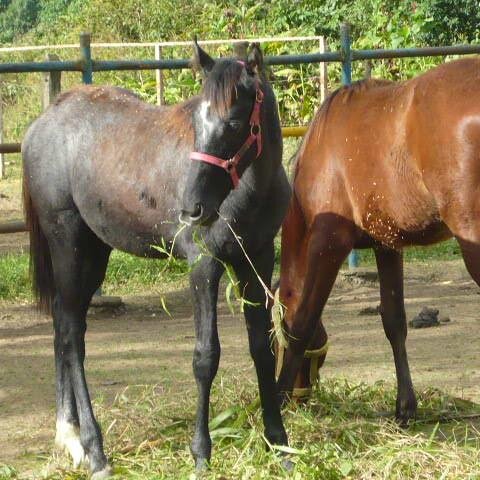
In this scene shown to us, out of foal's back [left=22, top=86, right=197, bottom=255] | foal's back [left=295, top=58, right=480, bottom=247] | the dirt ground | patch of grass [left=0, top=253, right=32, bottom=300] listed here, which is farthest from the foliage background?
foal's back [left=22, top=86, right=197, bottom=255]

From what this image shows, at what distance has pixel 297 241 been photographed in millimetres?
5305

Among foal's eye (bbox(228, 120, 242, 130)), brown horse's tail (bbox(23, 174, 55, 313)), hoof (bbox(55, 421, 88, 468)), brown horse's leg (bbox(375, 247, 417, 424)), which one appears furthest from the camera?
brown horse's leg (bbox(375, 247, 417, 424))

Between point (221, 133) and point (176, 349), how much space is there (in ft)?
9.81

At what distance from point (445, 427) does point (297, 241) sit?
1.19m

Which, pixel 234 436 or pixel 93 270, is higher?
pixel 93 270

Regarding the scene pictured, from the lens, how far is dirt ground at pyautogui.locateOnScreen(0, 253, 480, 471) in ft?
17.9

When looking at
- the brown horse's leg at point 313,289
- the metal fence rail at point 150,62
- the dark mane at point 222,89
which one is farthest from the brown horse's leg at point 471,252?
the metal fence rail at point 150,62

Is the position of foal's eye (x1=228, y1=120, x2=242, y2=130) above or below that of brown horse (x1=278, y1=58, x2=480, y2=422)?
above

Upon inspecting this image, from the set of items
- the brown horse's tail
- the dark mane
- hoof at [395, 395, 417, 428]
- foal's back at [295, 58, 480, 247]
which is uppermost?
the dark mane

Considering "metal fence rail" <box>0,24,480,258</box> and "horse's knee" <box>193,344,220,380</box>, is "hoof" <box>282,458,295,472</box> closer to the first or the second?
"horse's knee" <box>193,344,220,380</box>

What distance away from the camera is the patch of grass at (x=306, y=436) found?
4.17 meters

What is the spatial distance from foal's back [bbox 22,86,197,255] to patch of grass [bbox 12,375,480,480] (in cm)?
89

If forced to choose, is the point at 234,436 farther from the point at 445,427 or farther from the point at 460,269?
the point at 460,269

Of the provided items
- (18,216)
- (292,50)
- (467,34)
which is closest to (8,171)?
(18,216)
